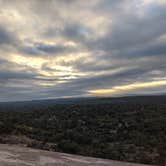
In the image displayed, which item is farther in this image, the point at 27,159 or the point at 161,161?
the point at 161,161

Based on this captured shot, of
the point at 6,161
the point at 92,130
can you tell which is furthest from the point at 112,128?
the point at 6,161

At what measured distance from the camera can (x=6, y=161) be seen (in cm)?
1055

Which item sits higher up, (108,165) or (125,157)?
(108,165)

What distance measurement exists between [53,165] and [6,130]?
50.1ft

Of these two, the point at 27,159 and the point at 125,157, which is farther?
the point at 125,157

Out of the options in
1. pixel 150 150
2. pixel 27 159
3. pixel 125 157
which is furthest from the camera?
pixel 150 150

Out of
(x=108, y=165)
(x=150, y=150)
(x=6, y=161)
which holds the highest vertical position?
(x=6, y=161)

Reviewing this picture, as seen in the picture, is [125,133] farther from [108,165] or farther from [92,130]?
[108,165]

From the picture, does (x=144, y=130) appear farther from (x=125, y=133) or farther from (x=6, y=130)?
(x=6, y=130)

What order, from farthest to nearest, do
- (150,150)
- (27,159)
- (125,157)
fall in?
(150,150), (125,157), (27,159)

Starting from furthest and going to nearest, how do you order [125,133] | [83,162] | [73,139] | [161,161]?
[125,133]
[73,139]
[161,161]
[83,162]

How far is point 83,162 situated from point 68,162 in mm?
798

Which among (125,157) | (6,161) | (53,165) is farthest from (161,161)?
(6,161)

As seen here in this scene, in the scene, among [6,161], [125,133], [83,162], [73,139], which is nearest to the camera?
[6,161]
